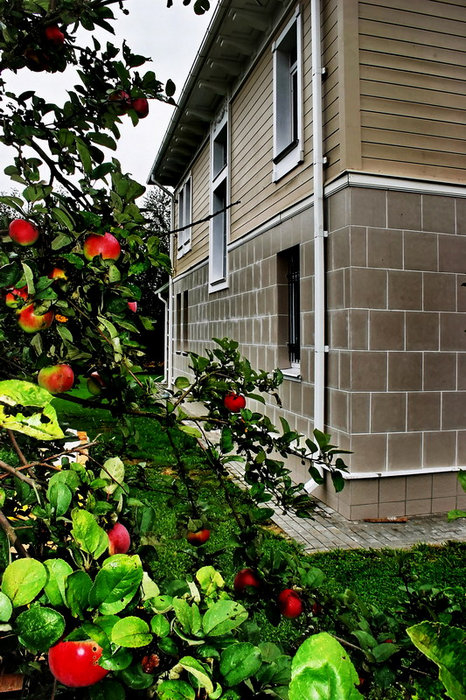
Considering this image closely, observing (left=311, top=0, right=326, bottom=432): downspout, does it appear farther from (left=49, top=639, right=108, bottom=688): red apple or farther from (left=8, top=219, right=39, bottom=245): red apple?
(left=49, top=639, right=108, bottom=688): red apple

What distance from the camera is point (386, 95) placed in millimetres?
4914

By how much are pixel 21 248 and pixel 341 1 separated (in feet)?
16.3

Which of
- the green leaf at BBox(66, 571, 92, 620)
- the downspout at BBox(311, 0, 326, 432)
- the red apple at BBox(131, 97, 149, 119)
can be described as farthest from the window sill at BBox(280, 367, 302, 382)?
the green leaf at BBox(66, 571, 92, 620)

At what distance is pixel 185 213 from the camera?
13375 millimetres

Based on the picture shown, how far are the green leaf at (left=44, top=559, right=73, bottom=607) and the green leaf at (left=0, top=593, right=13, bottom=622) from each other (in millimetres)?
42

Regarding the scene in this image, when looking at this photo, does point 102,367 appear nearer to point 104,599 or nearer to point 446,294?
point 104,599

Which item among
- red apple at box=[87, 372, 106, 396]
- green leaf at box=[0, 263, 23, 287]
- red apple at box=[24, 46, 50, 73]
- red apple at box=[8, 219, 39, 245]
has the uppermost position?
red apple at box=[24, 46, 50, 73]

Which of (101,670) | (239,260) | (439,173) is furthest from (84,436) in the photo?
(239,260)

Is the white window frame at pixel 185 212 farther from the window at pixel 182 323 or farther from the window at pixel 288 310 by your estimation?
the window at pixel 288 310

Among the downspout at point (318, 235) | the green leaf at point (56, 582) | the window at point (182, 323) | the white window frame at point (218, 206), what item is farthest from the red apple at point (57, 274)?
the window at point (182, 323)

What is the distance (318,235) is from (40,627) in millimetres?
4900

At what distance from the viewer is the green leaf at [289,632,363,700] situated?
39 centimetres

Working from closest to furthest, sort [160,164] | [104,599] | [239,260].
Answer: [104,599] → [239,260] → [160,164]

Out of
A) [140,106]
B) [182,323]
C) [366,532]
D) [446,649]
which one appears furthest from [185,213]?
[446,649]
